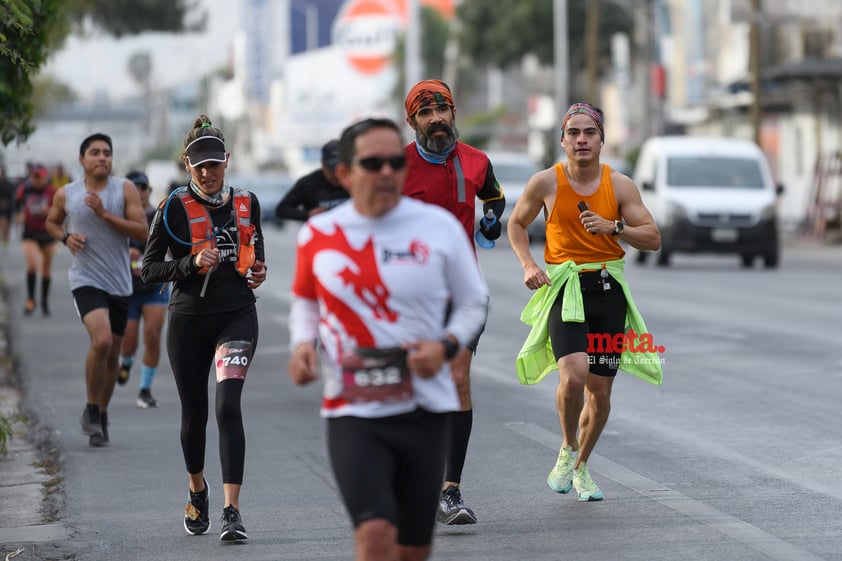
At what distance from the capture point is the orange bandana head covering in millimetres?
7789

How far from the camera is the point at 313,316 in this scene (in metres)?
5.55

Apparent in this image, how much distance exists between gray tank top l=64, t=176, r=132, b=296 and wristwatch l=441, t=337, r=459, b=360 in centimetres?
584

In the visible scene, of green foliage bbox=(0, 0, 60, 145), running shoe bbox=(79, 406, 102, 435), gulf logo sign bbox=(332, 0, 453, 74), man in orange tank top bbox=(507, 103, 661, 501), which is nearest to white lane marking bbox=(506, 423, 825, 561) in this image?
man in orange tank top bbox=(507, 103, 661, 501)

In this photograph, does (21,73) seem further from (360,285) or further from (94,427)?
(360,285)

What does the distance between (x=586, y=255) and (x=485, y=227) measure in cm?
61

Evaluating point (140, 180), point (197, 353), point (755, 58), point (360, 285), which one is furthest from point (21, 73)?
point (755, 58)

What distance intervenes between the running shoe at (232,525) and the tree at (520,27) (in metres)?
57.6

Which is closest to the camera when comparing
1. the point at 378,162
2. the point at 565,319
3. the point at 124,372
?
the point at 378,162

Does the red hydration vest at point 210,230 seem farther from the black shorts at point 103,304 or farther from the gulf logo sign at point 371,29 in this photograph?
the gulf logo sign at point 371,29

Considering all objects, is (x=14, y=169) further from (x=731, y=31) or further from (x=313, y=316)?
(x=313, y=316)

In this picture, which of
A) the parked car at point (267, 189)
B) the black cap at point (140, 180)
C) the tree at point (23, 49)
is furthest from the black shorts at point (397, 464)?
the parked car at point (267, 189)

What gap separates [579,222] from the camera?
8414mm

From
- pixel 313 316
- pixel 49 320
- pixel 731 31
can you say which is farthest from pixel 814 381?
pixel 731 31

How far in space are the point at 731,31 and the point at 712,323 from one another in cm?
3684
